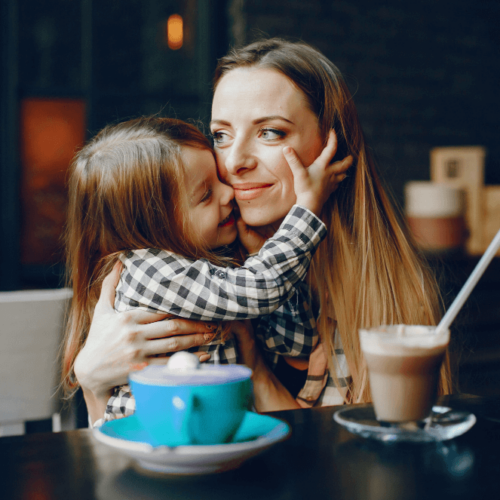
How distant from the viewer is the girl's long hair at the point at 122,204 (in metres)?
1.30

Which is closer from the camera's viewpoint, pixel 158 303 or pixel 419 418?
pixel 419 418

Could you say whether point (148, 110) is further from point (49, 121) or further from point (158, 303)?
point (158, 303)

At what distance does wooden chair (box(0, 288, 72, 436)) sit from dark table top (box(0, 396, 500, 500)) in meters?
0.48

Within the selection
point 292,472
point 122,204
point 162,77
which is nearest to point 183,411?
point 292,472

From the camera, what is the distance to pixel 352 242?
4.70 ft

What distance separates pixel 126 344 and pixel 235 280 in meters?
0.24

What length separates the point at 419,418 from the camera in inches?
30.7

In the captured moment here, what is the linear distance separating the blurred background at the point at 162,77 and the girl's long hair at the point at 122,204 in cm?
223

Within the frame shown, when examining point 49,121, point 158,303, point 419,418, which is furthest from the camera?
point 49,121

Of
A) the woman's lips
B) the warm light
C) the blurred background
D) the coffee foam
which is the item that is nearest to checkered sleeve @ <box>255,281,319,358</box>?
the woman's lips

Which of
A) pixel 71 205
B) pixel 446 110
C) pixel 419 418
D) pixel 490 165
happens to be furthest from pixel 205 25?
pixel 419 418

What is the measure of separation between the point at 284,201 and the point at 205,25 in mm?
2961

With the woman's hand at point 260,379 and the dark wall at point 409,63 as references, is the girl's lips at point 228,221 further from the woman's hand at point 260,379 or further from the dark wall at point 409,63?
the dark wall at point 409,63

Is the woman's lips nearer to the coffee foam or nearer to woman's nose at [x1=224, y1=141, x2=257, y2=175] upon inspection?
woman's nose at [x1=224, y1=141, x2=257, y2=175]
